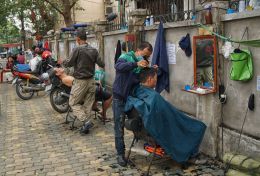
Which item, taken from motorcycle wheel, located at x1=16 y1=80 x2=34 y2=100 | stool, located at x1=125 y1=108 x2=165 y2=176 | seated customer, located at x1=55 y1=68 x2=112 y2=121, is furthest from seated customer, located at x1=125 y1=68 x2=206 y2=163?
motorcycle wheel, located at x1=16 y1=80 x2=34 y2=100

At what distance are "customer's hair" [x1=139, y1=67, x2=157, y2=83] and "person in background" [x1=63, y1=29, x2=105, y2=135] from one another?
228 cm

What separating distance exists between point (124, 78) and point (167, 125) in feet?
3.07

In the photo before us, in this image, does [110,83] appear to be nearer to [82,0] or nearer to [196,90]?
[196,90]

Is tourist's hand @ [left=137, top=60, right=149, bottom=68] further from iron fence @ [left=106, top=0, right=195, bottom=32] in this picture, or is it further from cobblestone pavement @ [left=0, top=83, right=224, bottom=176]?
iron fence @ [left=106, top=0, right=195, bottom=32]

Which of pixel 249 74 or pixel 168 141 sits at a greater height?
pixel 249 74

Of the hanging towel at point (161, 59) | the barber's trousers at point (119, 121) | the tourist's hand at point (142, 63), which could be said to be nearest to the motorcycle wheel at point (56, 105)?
the hanging towel at point (161, 59)

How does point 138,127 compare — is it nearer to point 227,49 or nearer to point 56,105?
point 227,49

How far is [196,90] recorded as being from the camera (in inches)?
221

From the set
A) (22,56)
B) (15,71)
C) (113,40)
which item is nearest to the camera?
(113,40)

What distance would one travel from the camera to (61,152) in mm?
6324

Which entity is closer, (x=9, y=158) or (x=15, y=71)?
(x=9, y=158)

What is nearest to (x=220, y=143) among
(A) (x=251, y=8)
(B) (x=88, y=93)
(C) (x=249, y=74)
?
(C) (x=249, y=74)

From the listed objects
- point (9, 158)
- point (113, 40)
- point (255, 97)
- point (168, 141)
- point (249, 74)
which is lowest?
point (9, 158)

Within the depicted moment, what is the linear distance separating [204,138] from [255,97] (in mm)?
1291
